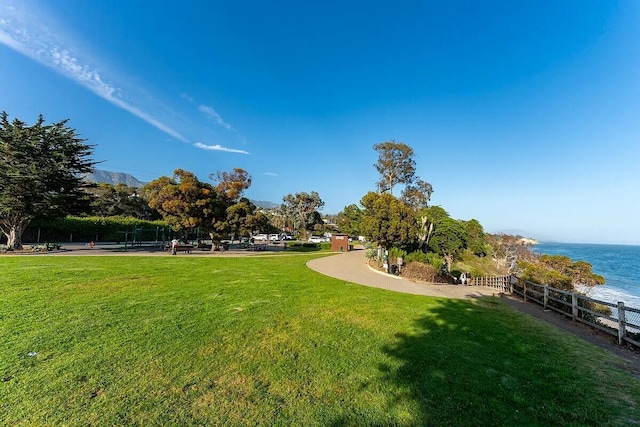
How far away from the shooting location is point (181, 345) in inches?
187

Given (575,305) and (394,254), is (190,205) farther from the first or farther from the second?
(575,305)

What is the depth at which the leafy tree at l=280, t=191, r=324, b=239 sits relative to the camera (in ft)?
198

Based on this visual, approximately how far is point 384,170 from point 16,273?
107ft

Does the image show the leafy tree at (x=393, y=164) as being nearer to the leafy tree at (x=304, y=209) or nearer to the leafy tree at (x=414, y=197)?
the leafy tree at (x=414, y=197)

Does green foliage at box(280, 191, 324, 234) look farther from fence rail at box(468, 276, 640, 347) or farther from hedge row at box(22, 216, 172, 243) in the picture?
fence rail at box(468, 276, 640, 347)

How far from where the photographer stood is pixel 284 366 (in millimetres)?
4203

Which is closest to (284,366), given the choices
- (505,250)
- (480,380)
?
(480,380)

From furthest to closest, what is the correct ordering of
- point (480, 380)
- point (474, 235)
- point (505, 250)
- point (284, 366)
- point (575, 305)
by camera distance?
1. point (505, 250)
2. point (474, 235)
3. point (575, 305)
4. point (284, 366)
5. point (480, 380)

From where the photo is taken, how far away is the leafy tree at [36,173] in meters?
19.3

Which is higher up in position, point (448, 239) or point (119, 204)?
point (119, 204)

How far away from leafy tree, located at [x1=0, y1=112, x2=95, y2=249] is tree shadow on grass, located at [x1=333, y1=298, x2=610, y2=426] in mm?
25788

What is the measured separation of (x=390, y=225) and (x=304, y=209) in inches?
1664

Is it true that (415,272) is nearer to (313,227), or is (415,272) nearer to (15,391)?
(15,391)

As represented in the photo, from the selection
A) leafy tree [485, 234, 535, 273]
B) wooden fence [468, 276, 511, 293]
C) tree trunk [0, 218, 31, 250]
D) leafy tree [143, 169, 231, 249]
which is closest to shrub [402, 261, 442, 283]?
wooden fence [468, 276, 511, 293]
